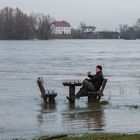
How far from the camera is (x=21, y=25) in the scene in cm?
17175

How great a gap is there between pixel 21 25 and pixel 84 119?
15741 centimetres

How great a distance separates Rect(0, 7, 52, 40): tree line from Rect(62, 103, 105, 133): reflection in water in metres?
154

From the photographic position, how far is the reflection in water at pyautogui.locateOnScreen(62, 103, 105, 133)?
1425 centimetres

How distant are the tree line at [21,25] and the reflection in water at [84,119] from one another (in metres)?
154

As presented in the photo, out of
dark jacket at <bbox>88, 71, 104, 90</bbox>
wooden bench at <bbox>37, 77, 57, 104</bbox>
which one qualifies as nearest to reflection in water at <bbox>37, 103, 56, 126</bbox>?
wooden bench at <bbox>37, 77, 57, 104</bbox>

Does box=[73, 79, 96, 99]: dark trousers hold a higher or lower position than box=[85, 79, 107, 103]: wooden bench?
higher

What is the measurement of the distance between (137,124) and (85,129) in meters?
1.59

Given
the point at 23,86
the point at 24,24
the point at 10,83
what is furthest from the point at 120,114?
the point at 24,24

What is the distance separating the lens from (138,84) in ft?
101

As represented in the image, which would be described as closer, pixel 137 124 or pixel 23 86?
pixel 137 124

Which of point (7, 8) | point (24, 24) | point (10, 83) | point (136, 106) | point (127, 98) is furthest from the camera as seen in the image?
point (7, 8)

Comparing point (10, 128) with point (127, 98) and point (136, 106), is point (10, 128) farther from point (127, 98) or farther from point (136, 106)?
point (127, 98)

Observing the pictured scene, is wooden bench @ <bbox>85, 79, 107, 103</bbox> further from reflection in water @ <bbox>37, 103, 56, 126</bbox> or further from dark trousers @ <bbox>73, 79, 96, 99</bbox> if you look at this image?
reflection in water @ <bbox>37, 103, 56, 126</bbox>

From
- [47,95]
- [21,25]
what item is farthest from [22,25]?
[47,95]
